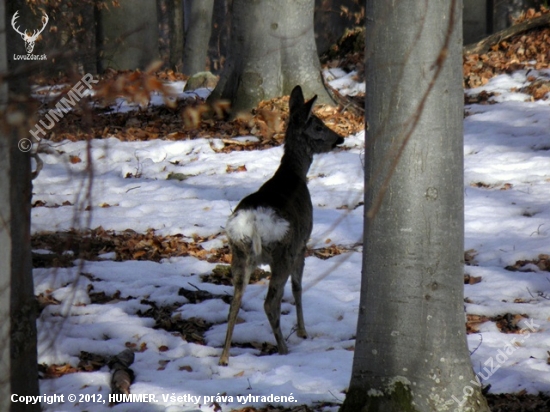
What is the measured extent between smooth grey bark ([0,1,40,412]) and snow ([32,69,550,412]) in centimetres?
18

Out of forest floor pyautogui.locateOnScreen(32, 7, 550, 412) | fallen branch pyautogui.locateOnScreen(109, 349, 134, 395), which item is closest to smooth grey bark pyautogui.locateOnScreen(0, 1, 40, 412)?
forest floor pyautogui.locateOnScreen(32, 7, 550, 412)

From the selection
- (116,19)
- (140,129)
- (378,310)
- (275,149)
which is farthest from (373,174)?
(116,19)

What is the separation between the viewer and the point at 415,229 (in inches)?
147

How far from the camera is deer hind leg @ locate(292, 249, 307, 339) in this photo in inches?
241

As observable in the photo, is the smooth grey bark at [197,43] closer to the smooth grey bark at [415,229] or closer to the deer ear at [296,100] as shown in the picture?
the deer ear at [296,100]

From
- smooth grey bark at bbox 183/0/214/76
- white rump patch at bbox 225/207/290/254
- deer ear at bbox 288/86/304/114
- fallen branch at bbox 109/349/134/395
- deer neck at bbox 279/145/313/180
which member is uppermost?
smooth grey bark at bbox 183/0/214/76

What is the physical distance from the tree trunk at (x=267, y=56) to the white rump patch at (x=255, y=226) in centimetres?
634

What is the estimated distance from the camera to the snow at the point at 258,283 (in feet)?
15.9

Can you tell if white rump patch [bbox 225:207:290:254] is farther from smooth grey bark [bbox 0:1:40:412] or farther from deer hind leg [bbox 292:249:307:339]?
smooth grey bark [bbox 0:1:40:412]

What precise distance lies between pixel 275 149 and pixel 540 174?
12.4ft

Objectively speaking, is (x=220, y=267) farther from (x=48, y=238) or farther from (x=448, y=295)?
(x=448, y=295)

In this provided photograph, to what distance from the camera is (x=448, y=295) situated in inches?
150

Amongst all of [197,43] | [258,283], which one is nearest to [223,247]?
[258,283]

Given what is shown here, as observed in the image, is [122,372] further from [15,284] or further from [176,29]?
[176,29]
